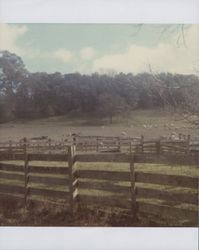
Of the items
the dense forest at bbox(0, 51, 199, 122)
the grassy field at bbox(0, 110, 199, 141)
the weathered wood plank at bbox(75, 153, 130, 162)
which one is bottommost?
the weathered wood plank at bbox(75, 153, 130, 162)

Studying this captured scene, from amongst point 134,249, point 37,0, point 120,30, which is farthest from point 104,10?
point 134,249

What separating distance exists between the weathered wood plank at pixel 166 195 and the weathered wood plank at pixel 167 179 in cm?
6

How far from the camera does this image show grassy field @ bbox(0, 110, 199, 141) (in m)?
3.58

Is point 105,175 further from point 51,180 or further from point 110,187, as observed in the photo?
point 51,180

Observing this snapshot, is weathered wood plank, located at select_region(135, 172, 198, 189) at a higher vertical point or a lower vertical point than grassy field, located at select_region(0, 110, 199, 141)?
lower

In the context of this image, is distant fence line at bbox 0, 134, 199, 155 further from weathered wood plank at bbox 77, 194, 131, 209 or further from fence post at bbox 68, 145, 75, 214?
weathered wood plank at bbox 77, 194, 131, 209

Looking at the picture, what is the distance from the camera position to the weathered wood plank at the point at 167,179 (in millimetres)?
3574

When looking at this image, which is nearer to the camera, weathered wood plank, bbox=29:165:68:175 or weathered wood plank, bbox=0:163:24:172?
weathered wood plank, bbox=0:163:24:172

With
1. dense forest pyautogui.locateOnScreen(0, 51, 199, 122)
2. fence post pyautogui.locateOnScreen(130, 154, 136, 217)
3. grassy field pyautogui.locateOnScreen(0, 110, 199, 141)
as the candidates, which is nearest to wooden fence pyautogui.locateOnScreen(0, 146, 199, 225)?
fence post pyautogui.locateOnScreen(130, 154, 136, 217)

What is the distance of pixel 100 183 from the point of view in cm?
374

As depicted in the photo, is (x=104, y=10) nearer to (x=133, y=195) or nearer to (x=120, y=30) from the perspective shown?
(x=120, y=30)

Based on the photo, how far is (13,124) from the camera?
3.62 m

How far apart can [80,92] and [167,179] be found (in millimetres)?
737

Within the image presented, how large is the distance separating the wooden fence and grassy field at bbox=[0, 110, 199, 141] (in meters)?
0.14
